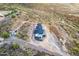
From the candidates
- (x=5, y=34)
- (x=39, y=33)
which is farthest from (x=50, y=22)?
(x=5, y=34)

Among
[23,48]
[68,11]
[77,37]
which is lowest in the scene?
[23,48]

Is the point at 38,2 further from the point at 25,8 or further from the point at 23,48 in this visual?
the point at 23,48

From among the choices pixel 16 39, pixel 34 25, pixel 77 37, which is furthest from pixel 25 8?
pixel 77 37

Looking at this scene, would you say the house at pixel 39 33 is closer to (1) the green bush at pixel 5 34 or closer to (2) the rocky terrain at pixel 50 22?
(2) the rocky terrain at pixel 50 22

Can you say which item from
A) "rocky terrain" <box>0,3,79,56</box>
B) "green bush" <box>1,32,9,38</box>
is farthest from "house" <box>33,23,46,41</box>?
"green bush" <box>1,32,9,38</box>

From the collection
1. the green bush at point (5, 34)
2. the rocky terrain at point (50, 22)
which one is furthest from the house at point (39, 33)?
the green bush at point (5, 34)

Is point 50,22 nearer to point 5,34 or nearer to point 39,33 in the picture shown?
point 39,33

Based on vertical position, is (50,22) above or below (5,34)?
above

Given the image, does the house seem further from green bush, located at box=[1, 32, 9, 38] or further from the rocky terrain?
green bush, located at box=[1, 32, 9, 38]
